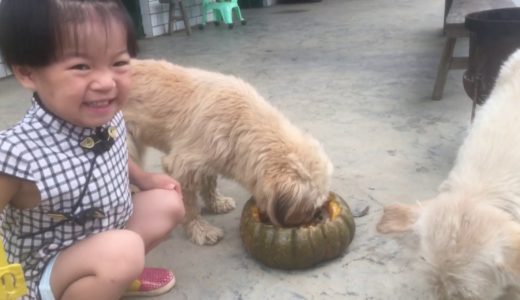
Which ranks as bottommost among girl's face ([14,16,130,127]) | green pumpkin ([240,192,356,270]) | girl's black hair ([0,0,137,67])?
green pumpkin ([240,192,356,270])

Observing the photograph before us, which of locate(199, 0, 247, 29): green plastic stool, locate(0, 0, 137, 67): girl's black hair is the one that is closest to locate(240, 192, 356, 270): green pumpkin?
locate(0, 0, 137, 67): girl's black hair

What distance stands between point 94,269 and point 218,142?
1.15 metres

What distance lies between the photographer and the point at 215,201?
3471 millimetres

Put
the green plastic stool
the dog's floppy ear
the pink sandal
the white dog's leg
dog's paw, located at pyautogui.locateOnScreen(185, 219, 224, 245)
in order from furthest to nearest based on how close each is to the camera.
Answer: the green plastic stool, the white dog's leg, dog's paw, located at pyautogui.locateOnScreen(185, 219, 224, 245), the pink sandal, the dog's floppy ear

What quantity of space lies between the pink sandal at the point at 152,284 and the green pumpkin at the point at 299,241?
Result: 457 millimetres

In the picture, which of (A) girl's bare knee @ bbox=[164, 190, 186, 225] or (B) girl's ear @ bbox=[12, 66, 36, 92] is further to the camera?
(A) girl's bare knee @ bbox=[164, 190, 186, 225]

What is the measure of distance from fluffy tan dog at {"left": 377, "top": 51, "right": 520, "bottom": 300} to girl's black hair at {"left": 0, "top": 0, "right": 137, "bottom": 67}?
139cm

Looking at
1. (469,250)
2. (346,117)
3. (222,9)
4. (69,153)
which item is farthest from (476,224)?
(222,9)

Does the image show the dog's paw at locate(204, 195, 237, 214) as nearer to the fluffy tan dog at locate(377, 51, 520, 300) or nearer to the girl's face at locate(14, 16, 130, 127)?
the fluffy tan dog at locate(377, 51, 520, 300)

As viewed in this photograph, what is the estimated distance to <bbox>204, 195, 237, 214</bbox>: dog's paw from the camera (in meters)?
3.47

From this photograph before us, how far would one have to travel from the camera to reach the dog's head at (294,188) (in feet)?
8.74

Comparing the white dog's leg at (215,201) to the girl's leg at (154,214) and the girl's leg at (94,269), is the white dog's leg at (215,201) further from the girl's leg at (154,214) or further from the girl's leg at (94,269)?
the girl's leg at (94,269)

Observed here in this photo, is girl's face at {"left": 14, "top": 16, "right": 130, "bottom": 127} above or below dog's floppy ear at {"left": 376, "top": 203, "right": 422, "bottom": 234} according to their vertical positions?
above

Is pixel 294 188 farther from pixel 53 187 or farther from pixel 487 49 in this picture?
pixel 487 49
